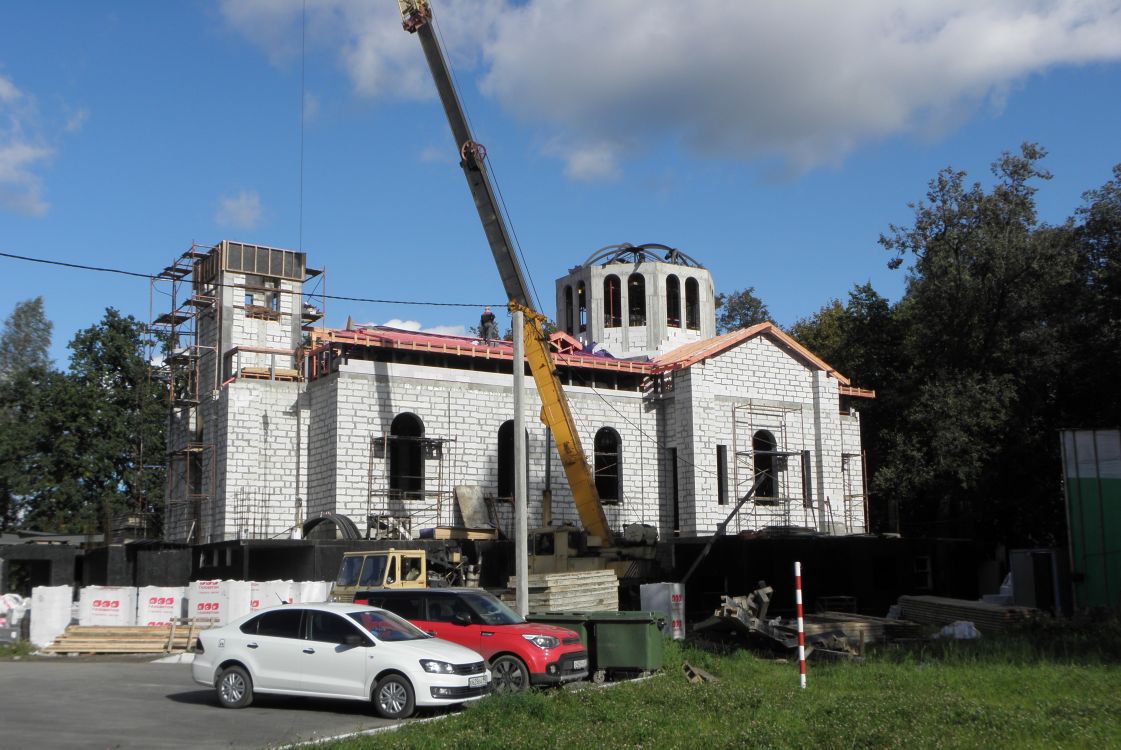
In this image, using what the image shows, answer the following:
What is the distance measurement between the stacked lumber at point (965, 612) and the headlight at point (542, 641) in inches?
395

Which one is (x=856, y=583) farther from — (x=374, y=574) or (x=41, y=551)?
(x=41, y=551)

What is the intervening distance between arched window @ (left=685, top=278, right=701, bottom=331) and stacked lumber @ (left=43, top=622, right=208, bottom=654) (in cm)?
2349

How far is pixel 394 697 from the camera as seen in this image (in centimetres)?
1425

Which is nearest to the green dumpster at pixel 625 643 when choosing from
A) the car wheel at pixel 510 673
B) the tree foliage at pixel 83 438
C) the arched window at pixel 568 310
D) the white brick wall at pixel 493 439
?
the car wheel at pixel 510 673

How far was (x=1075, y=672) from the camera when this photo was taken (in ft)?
51.6

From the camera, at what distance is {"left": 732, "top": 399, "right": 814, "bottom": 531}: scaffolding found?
3797 cm

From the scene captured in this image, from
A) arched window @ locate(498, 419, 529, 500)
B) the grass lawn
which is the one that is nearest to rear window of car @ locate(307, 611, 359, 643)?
the grass lawn

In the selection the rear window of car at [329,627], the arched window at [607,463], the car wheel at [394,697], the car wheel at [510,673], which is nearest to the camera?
the car wheel at [394,697]

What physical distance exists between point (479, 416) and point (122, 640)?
13.9 m

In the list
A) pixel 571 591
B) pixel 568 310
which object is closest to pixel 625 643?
pixel 571 591

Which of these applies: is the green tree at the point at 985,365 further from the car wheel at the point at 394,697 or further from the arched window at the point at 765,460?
the car wheel at the point at 394,697

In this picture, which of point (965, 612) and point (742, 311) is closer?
point (965, 612)

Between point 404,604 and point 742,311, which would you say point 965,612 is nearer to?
point 404,604

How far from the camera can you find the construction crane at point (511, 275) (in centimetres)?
3011
